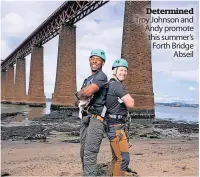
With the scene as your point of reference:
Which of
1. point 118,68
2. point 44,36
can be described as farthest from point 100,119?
point 44,36

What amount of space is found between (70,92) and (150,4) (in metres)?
12.8

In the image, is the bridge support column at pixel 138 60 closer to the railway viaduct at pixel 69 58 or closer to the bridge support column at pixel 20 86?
the railway viaduct at pixel 69 58

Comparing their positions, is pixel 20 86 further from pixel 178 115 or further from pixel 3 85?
pixel 178 115

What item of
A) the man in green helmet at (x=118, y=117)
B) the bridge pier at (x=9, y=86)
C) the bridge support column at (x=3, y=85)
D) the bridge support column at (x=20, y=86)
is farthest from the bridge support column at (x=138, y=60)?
the bridge support column at (x=3, y=85)

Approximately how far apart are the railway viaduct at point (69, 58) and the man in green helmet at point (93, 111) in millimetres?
12640

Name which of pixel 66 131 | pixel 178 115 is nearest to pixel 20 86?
pixel 178 115

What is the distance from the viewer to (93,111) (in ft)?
10.4

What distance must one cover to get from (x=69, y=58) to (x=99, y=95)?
82.1 ft

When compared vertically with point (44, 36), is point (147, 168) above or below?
→ below

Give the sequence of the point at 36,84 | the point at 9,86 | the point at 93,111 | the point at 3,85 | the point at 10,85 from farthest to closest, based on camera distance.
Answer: the point at 3,85
the point at 9,86
the point at 10,85
the point at 36,84
the point at 93,111

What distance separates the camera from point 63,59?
2770 centimetres

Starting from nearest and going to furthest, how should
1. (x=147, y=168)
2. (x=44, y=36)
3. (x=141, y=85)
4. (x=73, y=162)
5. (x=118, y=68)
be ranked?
1. (x=118, y=68)
2. (x=147, y=168)
3. (x=73, y=162)
4. (x=141, y=85)
5. (x=44, y=36)

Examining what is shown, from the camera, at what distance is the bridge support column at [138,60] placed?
15.9m

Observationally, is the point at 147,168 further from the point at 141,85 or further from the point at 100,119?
the point at 141,85
